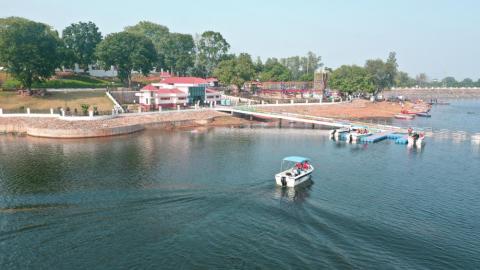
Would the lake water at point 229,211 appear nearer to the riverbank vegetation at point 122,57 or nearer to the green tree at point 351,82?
the riverbank vegetation at point 122,57

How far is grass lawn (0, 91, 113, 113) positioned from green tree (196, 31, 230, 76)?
8530 centimetres

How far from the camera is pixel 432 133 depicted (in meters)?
92.6

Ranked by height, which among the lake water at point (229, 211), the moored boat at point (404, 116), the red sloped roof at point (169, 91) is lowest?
the lake water at point (229, 211)

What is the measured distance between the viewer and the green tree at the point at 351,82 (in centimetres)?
16200

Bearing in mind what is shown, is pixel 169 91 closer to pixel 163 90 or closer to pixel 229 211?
pixel 163 90

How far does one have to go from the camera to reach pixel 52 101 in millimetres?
102750

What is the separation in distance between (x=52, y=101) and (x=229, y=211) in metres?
82.0

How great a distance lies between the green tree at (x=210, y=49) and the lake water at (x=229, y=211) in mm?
125744

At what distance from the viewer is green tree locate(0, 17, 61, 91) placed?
317 feet

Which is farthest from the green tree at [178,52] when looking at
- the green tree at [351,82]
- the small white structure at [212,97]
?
the green tree at [351,82]

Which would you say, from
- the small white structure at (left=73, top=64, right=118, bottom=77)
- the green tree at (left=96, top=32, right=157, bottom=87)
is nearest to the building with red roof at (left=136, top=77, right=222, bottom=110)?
the green tree at (left=96, top=32, right=157, bottom=87)

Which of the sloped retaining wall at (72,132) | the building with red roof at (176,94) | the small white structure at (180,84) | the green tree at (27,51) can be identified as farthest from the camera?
the small white structure at (180,84)

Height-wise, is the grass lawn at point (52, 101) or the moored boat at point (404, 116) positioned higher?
the grass lawn at point (52, 101)

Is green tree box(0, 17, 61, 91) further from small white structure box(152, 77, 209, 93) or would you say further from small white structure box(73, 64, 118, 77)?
small white structure box(73, 64, 118, 77)
